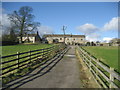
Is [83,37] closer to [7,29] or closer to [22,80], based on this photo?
[7,29]

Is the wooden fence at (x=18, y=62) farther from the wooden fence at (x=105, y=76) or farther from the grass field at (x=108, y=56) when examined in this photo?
the grass field at (x=108, y=56)

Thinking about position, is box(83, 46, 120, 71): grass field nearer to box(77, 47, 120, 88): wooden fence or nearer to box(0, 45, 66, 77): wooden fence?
box(77, 47, 120, 88): wooden fence

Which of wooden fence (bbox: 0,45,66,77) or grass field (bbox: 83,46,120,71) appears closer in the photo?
wooden fence (bbox: 0,45,66,77)

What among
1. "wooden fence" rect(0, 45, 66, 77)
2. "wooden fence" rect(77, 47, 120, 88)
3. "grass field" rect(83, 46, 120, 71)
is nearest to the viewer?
"wooden fence" rect(77, 47, 120, 88)

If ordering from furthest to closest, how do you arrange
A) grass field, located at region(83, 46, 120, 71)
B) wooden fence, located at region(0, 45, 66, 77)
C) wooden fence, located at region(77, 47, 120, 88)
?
grass field, located at region(83, 46, 120, 71) < wooden fence, located at region(0, 45, 66, 77) < wooden fence, located at region(77, 47, 120, 88)

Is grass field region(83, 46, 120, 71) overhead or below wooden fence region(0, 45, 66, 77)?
below

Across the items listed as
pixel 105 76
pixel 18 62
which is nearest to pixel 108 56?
pixel 18 62

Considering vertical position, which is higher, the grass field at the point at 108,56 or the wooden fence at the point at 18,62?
the wooden fence at the point at 18,62

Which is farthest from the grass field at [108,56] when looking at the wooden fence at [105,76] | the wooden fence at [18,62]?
the wooden fence at [18,62]

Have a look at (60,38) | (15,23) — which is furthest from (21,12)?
(60,38)

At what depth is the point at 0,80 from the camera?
8039 millimetres

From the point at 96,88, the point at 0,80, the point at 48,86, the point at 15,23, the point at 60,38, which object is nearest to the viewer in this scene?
the point at 96,88

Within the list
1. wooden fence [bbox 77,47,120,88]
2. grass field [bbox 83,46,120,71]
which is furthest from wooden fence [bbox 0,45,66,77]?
grass field [bbox 83,46,120,71]

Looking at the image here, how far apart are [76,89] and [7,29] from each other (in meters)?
61.6
